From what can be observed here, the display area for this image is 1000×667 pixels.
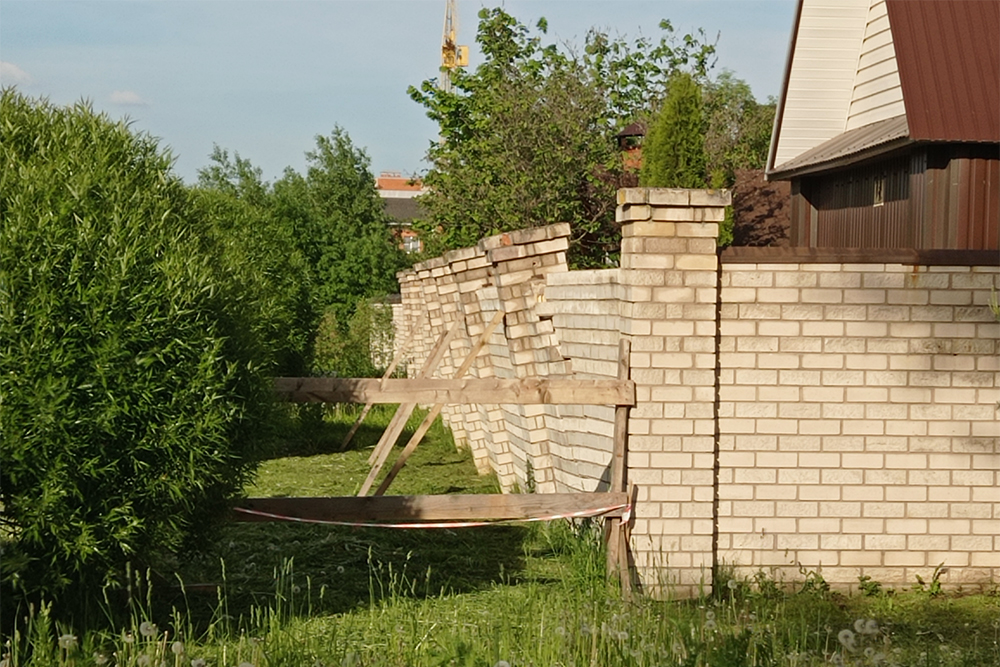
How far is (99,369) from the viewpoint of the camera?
5156mm

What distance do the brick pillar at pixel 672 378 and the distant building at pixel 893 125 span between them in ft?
13.7

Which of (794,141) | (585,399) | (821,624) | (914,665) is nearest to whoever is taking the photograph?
(914,665)

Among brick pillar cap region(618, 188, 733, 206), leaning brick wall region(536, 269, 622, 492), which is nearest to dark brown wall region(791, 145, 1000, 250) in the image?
leaning brick wall region(536, 269, 622, 492)

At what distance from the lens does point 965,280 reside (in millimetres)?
7676

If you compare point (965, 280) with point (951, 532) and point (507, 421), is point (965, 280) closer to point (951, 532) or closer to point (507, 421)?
point (951, 532)

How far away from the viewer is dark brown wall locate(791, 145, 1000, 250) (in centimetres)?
1241

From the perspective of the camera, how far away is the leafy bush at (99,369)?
511 centimetres

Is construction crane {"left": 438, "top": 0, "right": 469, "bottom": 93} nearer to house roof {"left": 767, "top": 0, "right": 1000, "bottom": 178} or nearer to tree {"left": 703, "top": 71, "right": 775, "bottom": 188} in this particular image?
tree {"left": 703, "top": 71, "right": 775, "bottom": 188}

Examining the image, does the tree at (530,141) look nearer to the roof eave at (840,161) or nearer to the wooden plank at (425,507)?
the roof eave at (840,161)

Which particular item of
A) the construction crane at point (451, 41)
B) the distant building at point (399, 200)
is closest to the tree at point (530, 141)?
the distant building at point (399, 200)

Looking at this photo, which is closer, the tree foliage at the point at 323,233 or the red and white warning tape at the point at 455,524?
the red and white warning tape at the point at 455,524

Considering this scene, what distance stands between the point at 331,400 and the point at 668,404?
210 cm

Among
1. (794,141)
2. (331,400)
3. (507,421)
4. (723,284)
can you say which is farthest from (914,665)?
(794,141)

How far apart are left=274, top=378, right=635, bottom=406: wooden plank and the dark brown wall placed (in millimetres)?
5685
